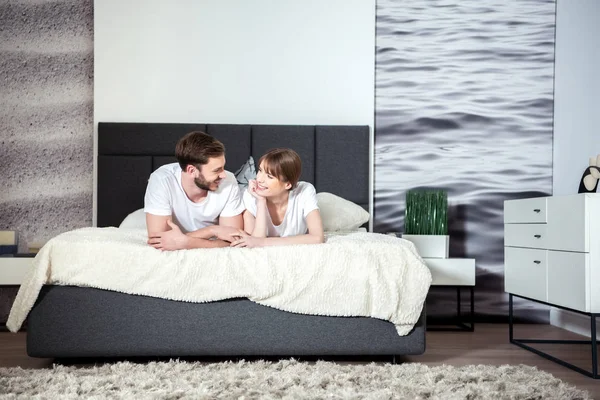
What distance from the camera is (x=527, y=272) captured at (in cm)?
307

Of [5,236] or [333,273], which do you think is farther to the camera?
[5,236]

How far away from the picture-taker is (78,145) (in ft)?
13.7

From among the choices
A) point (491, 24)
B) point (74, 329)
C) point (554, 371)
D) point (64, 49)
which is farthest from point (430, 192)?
point (64, 49)

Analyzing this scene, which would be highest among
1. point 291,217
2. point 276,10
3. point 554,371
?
point 276,10

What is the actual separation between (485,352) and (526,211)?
0.74 m

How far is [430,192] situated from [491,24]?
1.31m

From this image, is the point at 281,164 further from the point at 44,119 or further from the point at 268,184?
the point at 44,119

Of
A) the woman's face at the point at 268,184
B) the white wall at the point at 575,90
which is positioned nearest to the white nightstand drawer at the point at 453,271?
the white wall at the point at 575,90

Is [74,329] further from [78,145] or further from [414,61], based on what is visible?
[414,61]

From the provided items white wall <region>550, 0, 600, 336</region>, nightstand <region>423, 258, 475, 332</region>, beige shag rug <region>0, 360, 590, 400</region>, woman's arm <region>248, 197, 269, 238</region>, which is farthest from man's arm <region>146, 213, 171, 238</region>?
white wall <region>550, 0, 600, 336</region>

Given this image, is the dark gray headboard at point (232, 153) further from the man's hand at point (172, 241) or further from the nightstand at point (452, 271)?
the man's hand at point (172, 241)

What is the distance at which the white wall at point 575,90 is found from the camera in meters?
4.18

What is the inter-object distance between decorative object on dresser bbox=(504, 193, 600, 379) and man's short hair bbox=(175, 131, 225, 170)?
5.06 ft

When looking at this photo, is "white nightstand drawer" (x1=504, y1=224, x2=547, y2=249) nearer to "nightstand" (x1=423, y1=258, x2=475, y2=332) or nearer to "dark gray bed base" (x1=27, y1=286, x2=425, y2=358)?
"nightstand" (x1=423, y1=258, x2=475, y2=332)
